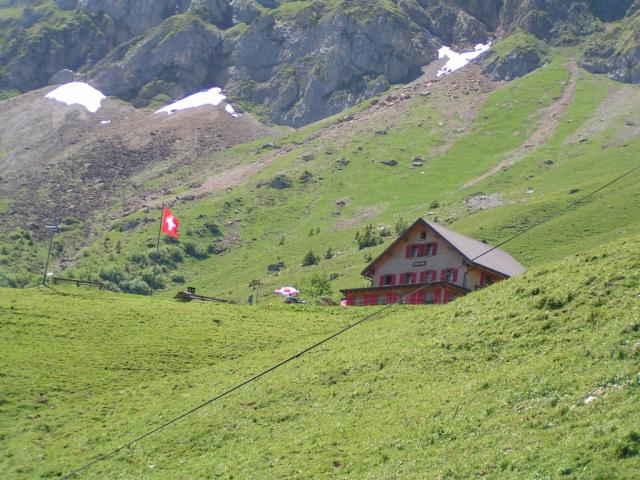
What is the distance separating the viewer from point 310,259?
186625mm

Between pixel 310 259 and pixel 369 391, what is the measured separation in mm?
146185

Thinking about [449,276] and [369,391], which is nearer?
[369,391]

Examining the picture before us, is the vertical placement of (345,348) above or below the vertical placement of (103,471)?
above

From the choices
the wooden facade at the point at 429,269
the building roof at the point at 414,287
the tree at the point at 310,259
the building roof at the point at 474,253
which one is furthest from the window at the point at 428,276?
the tree at the point at 310,259

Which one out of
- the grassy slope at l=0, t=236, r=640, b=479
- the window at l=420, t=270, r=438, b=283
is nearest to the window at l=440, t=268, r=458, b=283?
the window at l=420, t=270, r=438, b=283

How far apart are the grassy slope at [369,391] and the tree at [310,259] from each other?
11719 cm

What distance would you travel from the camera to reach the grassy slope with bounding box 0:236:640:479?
27.8 meters

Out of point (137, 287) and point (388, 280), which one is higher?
point (388, 280)

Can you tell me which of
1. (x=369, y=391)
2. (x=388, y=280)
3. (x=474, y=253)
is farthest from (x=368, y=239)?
(x=369, y=391)

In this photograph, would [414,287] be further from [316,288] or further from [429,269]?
[316,288]

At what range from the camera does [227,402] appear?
150 feet

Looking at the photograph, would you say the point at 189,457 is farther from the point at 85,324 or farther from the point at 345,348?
the point at 85,324

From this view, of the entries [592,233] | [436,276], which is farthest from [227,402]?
[592,233]

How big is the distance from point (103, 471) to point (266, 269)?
157093 mm
